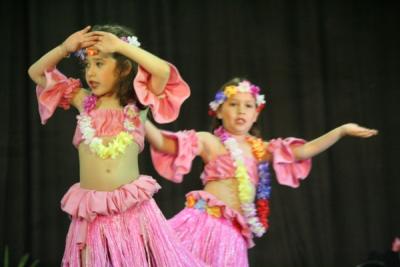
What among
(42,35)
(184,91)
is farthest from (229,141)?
(42,35)

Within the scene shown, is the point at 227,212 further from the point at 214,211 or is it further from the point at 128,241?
the point at 128,241

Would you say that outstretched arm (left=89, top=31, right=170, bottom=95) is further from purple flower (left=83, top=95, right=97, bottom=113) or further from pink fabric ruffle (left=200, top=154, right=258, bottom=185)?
pink fabric ruffle (left=200, top=154, right=258, bottom=185)

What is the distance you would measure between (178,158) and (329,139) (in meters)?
0.84

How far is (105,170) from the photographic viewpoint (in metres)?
2.65

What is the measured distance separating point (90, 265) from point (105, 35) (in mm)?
939

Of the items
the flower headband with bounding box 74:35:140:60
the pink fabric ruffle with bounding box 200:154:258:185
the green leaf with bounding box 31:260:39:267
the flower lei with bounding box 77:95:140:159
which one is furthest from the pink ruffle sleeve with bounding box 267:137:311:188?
the green leaf with bounding box 31:260:39:267

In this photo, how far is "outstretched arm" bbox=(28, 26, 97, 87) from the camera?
262cm

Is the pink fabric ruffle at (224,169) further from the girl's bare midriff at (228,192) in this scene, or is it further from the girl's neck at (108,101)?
the girl's neck at (108,101)

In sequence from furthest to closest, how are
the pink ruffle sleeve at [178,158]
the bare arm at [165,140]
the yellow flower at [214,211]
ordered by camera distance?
the yellow flower at [214,211] → the pink ruffle sleeve at [178,158] → the bare arm at [165,140]

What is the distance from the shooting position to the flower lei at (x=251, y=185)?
3373 mm

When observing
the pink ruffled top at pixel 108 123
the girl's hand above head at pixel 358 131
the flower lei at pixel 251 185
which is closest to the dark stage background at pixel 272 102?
the flower lei at pixel 251 185

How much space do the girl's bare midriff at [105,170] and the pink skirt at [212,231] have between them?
686 mm

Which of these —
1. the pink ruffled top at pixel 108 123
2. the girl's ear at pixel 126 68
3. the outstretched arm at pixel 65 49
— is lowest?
the pink ruffled top at pixel 108 123

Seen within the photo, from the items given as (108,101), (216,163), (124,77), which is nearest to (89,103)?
(108,101)
